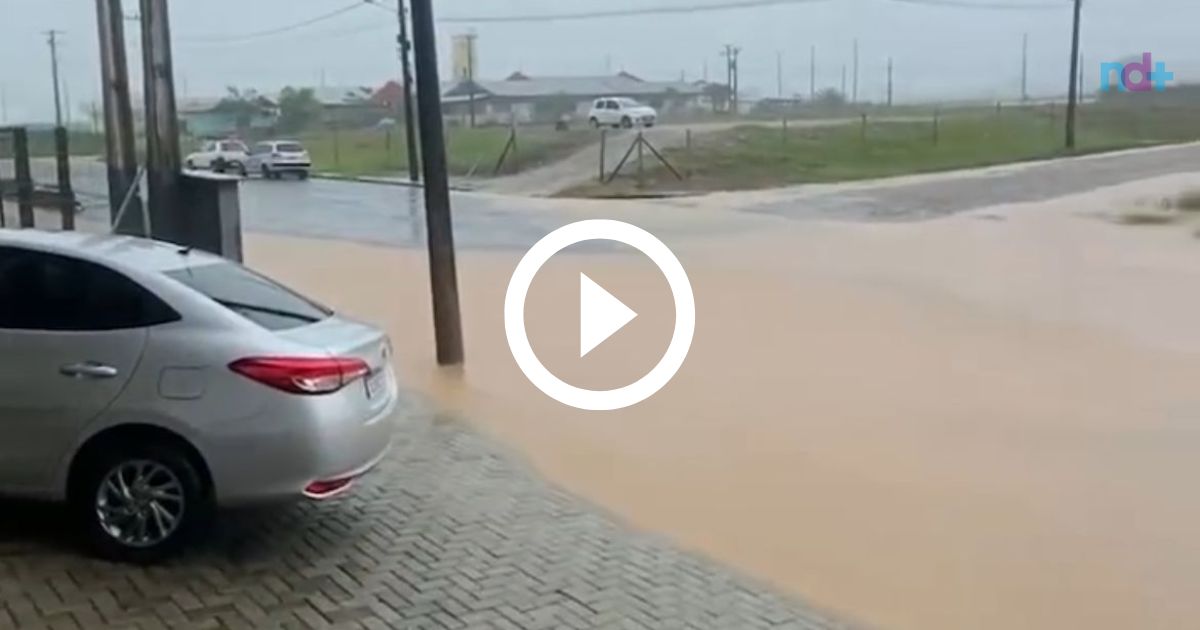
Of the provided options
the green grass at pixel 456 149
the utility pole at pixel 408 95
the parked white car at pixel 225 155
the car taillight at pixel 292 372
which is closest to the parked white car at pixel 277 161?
the parked white car at pixel 225 155

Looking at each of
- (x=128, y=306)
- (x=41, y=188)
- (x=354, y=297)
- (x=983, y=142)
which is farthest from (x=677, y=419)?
(x=983, y=142)

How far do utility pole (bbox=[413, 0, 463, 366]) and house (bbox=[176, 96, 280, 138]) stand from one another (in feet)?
84.3

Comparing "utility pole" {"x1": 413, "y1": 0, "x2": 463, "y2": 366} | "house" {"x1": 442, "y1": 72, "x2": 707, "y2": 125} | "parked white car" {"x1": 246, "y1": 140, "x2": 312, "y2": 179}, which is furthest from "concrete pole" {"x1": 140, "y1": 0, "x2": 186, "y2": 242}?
"house" {"x1": 442, "y1": 72, "x2": 707, "y2": 125}

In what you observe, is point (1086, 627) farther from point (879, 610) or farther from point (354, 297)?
point (354, 297)

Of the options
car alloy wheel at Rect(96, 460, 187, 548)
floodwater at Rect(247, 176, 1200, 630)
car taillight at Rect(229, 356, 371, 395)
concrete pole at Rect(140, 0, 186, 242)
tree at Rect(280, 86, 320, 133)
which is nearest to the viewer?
car taillight at Rect(229, 356, 371, 395)

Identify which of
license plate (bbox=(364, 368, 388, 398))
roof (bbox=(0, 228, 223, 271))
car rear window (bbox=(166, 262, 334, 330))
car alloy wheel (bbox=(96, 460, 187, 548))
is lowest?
car alloy wheel (bbox=(96, 460, 187, 548))

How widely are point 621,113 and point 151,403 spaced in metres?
45.3

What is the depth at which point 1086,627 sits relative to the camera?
252 inches

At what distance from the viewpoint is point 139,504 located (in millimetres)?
5871

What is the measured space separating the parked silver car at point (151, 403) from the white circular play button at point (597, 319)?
5.02m

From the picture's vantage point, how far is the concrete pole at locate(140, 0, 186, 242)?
1628 cm

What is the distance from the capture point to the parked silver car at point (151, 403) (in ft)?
18.9

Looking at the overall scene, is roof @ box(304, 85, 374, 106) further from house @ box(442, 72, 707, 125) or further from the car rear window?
the car rear window

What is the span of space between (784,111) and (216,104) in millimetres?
19137
